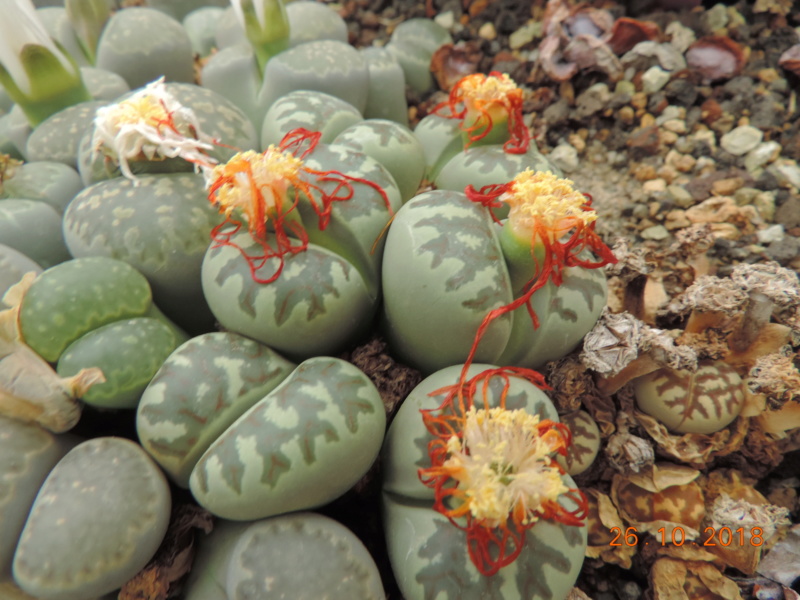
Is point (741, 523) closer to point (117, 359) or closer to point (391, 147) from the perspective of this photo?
point (391, 147)

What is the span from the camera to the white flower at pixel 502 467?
2.54 feet

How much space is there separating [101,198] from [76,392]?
38cm

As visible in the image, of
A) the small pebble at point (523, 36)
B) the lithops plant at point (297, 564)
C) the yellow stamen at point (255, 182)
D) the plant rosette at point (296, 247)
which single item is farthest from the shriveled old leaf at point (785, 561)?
the small pebble at point (523, 36)

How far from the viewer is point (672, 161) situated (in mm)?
1556

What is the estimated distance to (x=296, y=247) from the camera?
0.97m

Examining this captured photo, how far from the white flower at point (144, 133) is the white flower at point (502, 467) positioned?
678mm

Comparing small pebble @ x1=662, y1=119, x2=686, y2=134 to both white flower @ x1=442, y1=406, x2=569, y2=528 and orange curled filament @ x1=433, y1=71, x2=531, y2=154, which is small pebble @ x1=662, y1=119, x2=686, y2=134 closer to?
orange curled filament @ x1=433, y1=71, x2=531, y2=154

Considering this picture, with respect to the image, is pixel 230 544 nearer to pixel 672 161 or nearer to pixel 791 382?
pixel 791 382

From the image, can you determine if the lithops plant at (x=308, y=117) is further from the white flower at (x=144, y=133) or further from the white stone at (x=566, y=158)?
the white stone at (x=566, y=158)

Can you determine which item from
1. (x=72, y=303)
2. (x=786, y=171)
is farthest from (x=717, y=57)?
(x=72, y=303)

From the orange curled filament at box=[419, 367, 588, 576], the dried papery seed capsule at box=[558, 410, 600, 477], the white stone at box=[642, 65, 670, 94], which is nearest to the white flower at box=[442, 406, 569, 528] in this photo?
the orange curled filament at box=[419, 367, 588, 576]

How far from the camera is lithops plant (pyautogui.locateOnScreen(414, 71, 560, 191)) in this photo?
Result: 1.17 meters

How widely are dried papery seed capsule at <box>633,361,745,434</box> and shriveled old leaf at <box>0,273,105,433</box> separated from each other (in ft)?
3.40

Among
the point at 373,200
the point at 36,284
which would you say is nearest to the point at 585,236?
the point at 373,200
